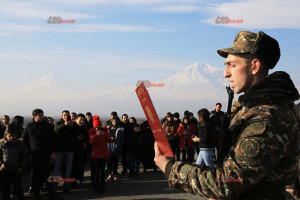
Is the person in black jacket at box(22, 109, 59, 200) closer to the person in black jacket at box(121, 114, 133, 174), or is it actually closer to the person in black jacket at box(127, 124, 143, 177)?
the person in black jacket at box(127, 124, 143, 177)

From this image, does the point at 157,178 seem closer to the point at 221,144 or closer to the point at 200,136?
the point at 200,136

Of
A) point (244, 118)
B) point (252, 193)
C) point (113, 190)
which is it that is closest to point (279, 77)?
point (244, 118)

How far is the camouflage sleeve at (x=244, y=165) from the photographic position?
1.88 m

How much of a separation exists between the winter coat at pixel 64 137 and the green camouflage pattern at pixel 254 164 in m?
7.88

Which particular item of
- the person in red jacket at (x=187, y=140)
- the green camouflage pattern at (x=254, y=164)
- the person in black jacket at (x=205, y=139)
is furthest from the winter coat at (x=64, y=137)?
the green camouflage pattern at (x=254, y=164)

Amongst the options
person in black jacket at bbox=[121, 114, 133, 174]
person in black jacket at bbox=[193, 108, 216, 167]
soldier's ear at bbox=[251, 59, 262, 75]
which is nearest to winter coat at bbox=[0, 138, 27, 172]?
person in black jacket at bbox=[193, 108, 216, 167]

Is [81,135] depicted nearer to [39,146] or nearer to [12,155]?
[39,146]

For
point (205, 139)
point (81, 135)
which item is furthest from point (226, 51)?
point (81, 135)

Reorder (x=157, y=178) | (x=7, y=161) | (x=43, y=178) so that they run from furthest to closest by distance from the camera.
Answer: (x=157, y=178) < (x=43, y=178) < (x=7, y=161)

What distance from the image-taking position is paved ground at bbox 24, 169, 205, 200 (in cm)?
920

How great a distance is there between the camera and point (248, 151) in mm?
1884

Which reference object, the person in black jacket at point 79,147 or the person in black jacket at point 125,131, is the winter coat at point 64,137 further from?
the person in black jacket at point 125,131

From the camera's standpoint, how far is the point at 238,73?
2168 millimetres

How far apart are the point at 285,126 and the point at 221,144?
0.34 m
